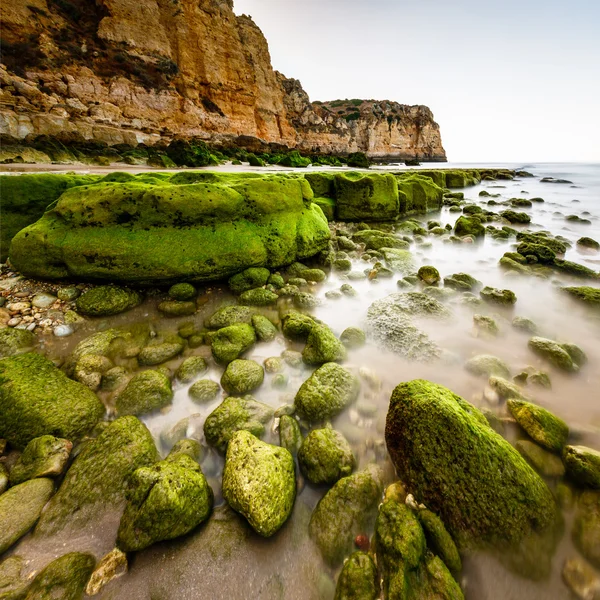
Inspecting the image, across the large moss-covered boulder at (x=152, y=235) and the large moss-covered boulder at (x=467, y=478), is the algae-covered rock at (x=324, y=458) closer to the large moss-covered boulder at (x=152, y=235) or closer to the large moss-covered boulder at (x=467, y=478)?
the large moss-covered boulder at (x=467, y=478)

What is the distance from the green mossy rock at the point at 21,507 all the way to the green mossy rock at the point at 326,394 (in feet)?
7.35

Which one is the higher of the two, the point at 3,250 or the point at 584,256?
the point at 3,250

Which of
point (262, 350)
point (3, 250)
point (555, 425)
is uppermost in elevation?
point (3, 250)

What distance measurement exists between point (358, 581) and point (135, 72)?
152ft

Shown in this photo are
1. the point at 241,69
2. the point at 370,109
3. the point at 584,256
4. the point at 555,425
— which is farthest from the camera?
the point at 370,109

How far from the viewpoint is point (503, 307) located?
16.9ft

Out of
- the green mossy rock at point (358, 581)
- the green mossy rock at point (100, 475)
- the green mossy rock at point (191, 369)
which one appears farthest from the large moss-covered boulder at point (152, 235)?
the green mossy rock at point (358, 581)

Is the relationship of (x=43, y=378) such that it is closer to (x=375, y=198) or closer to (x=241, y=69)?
(x=375, y=198)

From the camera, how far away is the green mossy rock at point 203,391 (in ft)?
10.2

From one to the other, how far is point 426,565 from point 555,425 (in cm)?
194

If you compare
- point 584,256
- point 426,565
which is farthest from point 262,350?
point 584,256

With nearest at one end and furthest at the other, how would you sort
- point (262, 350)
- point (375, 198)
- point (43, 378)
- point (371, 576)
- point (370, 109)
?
point (371, 576), point (43, 378), point (262, 350), point (375, 198), point (370, 109)

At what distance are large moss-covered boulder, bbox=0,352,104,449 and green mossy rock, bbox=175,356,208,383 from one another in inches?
33.2

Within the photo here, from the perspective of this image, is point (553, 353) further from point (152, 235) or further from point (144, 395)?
point (152, 235)
